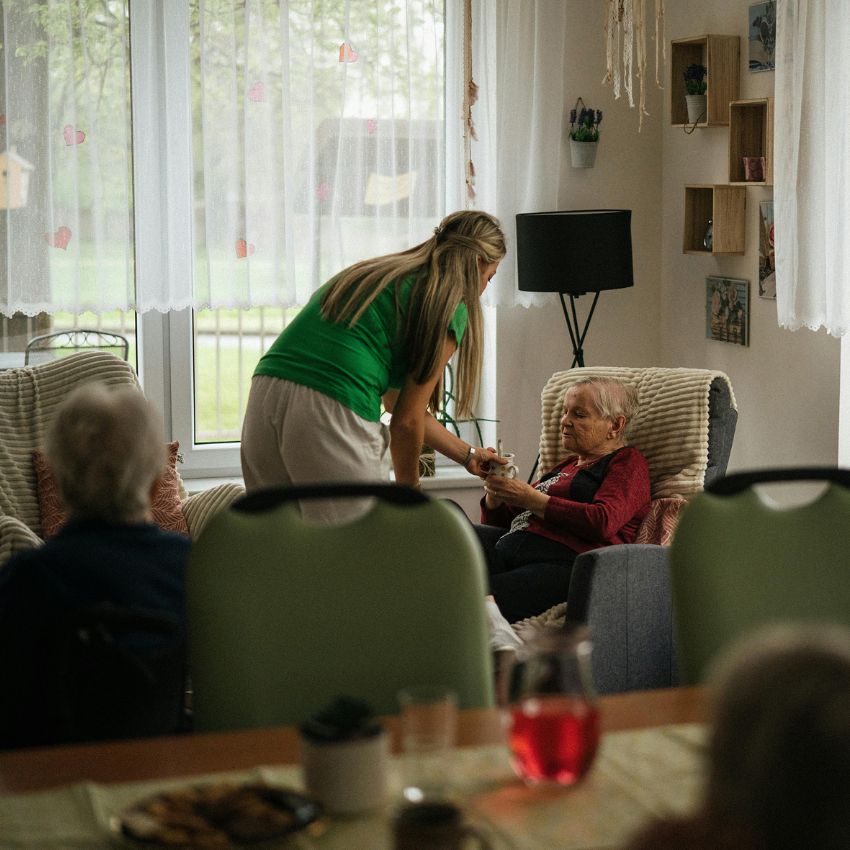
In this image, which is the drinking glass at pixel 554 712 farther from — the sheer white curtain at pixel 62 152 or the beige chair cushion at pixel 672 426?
the sheer white curtain at pixel 62 152

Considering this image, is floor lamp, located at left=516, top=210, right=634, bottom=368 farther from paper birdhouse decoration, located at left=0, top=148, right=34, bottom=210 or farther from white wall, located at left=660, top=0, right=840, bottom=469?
paper birdhouse decoration, located at left=0, top=148, right=34, bottom=210

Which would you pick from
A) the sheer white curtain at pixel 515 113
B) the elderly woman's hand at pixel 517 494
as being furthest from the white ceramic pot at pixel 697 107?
the elderly woman's hand at pixel 517 494

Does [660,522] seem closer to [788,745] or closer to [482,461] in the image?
[482,461]

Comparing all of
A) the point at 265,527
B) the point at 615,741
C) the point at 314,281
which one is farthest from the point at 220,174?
the point at 615,741

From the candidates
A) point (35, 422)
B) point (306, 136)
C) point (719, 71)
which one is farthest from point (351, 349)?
point (719, 71)

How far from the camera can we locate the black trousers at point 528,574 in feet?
10.6

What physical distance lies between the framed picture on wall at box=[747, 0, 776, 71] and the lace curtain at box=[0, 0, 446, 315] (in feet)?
3.57

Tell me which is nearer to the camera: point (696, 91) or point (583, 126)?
point (696, 91)

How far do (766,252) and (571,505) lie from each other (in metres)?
1.40

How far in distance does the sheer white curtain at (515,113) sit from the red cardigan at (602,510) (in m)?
1.42

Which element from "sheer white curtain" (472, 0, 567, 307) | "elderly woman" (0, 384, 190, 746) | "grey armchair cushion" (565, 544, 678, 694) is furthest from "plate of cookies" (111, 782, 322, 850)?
"sheer white curtain" (472, 0, 567, 307)

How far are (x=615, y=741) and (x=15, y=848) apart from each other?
0.64 meters

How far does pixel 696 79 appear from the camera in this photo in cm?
443

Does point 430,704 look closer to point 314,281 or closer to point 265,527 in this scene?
point 265,527
